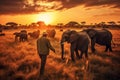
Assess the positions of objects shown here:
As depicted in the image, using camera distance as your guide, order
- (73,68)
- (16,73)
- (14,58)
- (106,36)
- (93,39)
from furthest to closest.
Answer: (106,36)
(93,39)
(14,58)
(73,68)
(16,73)

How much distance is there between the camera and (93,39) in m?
16.2

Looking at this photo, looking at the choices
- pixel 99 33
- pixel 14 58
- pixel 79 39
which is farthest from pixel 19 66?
pixel 99 33

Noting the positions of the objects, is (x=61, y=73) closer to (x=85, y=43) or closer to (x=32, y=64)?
(x=32, y=64)

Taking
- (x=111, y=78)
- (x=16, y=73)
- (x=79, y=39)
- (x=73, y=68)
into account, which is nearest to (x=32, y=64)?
(x=16, y=73)

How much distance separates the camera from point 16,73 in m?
9.37

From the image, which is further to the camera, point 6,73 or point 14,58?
point 14,58

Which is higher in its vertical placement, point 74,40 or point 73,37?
point 73,37

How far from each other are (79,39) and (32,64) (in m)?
3.78

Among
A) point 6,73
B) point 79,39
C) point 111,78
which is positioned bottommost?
point 111,78

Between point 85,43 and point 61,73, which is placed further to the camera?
point 85,43

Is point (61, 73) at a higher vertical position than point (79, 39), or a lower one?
lower

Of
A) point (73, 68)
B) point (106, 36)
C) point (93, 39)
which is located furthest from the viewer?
point (106, 36)

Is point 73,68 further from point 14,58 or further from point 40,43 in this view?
point 14,58

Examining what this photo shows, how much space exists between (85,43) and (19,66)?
490 cm
